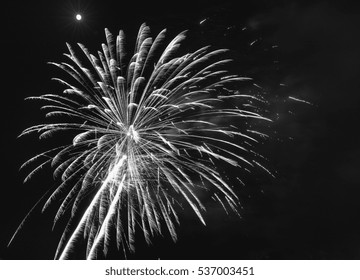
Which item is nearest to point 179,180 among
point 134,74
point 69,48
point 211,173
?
point 211,173

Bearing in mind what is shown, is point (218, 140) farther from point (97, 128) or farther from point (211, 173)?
point (97, 128)

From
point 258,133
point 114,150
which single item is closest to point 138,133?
point 114,150

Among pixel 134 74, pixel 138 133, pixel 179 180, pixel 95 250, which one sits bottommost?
pixel 95 250

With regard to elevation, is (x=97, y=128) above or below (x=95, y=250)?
above

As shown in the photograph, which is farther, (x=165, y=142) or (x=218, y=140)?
(x=218, y=140)

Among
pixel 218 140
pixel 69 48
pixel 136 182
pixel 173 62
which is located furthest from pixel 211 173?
pixel 69 48

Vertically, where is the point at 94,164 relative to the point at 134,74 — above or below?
below

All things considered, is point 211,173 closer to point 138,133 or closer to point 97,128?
point 138,133

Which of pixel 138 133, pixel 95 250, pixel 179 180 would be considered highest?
pixel 138 133

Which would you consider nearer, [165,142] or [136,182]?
[165,142]
